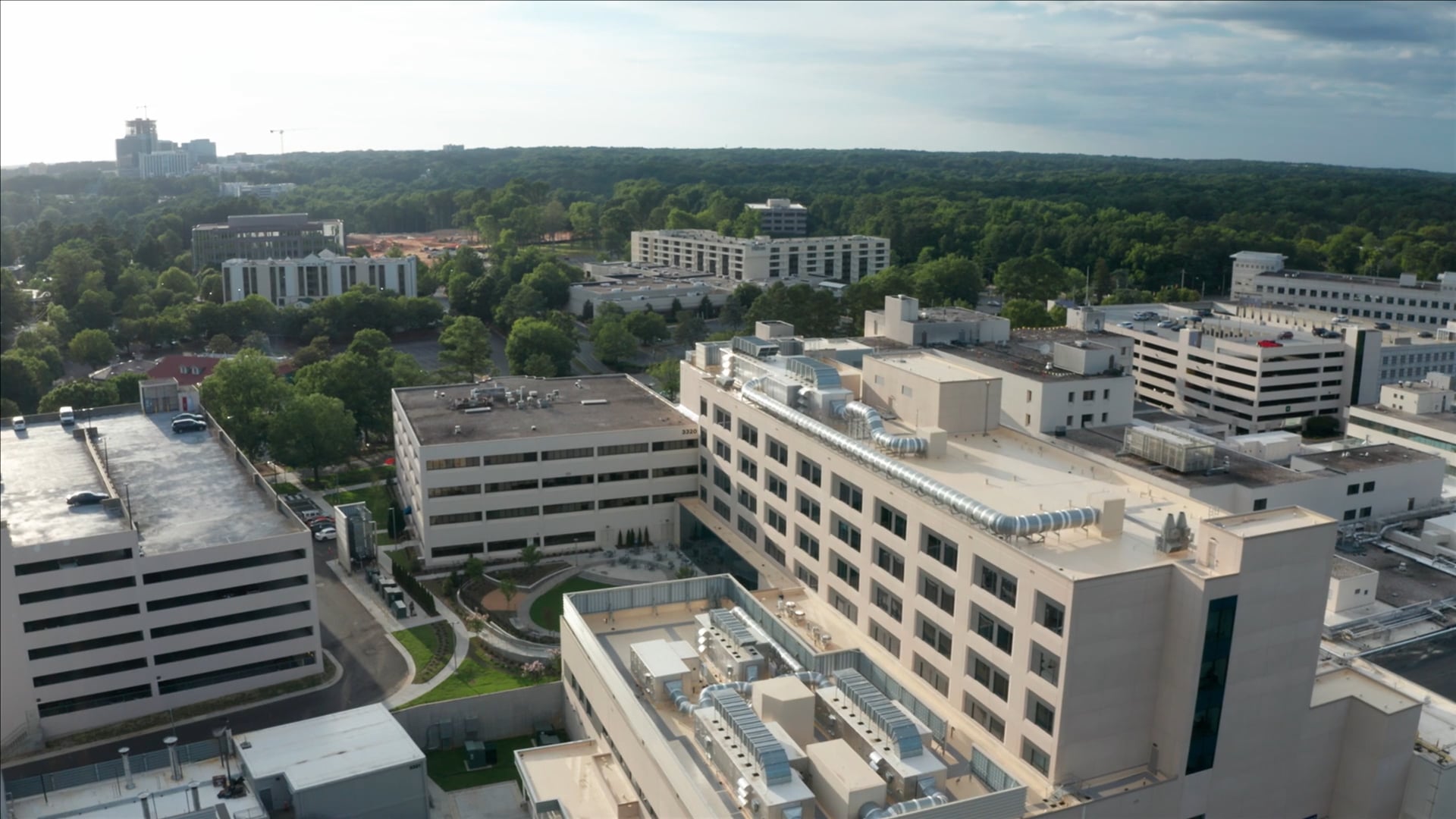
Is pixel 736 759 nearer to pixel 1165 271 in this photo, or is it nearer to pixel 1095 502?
pixel 1095 502

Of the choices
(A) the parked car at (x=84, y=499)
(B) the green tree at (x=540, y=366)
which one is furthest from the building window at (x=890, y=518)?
(B) the green tree at (x=540, y=366)

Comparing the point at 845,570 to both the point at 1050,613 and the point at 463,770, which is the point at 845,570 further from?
the point at 463,770

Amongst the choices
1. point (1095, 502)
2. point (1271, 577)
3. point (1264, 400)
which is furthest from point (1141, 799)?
point (1264, 400)

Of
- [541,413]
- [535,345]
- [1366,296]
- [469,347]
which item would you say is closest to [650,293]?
[535,345]

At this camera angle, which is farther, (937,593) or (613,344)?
(613,344)

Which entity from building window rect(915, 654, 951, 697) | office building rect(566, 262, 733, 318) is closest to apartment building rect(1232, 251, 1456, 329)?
office building rect(566, 262, 733, 318)

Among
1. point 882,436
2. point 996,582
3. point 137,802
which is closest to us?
point 137,802
